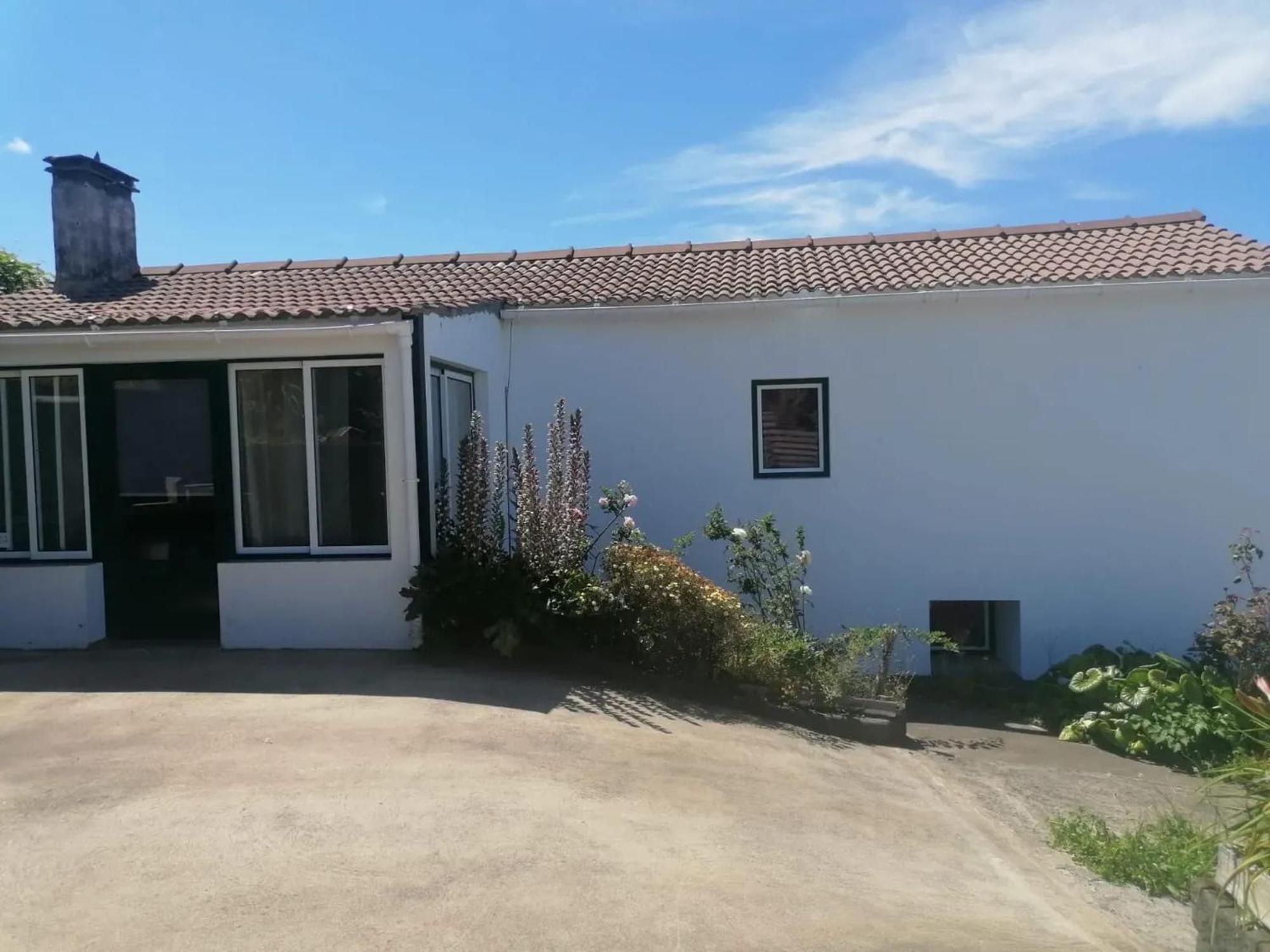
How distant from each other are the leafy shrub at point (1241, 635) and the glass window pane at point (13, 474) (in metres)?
10.1

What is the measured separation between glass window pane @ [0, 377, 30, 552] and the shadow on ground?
108 cm

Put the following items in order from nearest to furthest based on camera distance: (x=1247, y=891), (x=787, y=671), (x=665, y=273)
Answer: (x=1247, y=891) < (x=787, y=671) < (x=665, y=273)

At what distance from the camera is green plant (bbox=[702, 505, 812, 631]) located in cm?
925

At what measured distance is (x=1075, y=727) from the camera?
29.3 feet

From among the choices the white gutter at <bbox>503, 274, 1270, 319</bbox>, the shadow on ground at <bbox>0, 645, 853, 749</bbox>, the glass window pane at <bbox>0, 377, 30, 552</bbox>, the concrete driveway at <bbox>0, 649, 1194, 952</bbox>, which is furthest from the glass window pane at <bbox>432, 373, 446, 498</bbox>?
the glass window pane at <bbox>0, 377, 30, 552</bbox>

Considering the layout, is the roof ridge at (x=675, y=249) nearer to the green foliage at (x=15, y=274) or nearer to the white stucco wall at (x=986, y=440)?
the white stucco wall at (x=986, y=440)

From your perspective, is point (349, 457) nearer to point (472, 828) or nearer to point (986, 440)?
point (472, 828)

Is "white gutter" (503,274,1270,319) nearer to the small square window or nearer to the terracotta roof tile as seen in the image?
the terracotta roof tile

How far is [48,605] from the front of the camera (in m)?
8.91

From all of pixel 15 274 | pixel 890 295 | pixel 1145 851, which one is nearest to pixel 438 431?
pixel 890 295

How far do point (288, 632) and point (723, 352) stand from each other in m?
4.91

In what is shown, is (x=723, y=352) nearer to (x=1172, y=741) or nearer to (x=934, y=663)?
(x=934, y=663)

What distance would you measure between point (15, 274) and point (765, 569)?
19216 millimetres

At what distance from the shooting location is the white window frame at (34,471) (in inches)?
353
